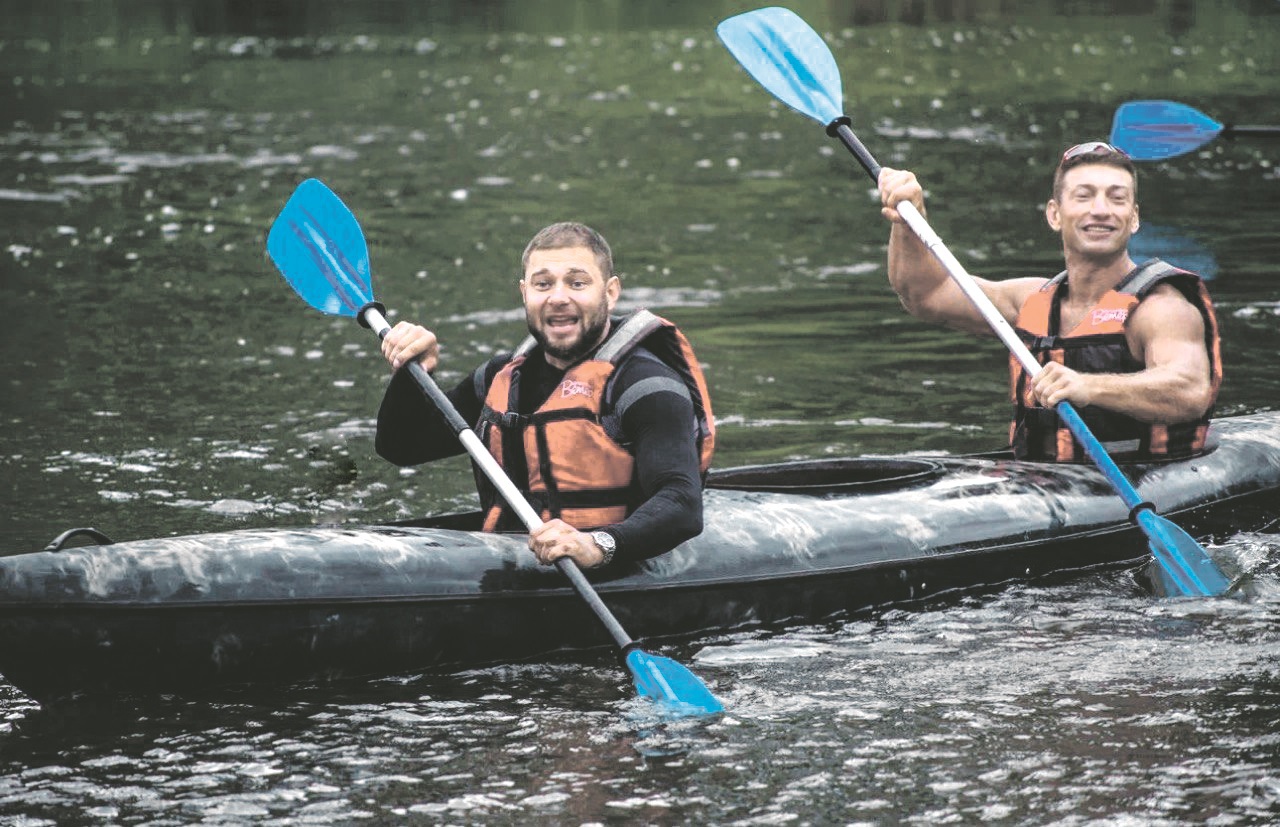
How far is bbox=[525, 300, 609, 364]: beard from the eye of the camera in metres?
4.83

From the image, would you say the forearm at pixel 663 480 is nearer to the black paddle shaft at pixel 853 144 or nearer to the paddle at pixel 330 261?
the paddle at pixel 330 261

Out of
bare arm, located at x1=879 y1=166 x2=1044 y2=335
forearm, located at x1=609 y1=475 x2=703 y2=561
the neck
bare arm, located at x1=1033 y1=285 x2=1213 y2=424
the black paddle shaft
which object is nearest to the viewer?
forearm, located at x1=609 y1=475 x2=703 y2=561

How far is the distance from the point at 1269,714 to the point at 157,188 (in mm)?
12150

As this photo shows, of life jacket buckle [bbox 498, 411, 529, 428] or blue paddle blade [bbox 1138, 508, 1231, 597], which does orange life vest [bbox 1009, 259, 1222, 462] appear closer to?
blue paddle blade [bbox 1138, 508, 1231, 597]

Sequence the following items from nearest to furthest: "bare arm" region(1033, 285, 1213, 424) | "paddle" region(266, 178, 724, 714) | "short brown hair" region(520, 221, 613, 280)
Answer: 1. "short brown hair" region(520, 221, 613, 280)
2. "paddle" region(266, 178, 724, 714)
3. "bare arm" region(1033, 285, 1213, 424)

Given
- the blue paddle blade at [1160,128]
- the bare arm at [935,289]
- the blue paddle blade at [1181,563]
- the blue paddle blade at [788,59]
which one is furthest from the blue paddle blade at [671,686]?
the blue paddle blade at [1160,128]

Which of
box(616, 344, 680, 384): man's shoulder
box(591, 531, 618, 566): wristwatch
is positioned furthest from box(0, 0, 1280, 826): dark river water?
box(616, 344, 680, 384): man's shoulder

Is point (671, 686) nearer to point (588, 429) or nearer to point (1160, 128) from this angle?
point (588, 429)

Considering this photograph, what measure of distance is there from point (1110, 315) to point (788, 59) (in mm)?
1648

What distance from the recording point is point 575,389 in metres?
4.84

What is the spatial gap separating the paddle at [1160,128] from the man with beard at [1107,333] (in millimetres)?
2635

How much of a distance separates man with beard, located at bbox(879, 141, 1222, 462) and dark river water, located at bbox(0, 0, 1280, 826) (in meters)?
0.51

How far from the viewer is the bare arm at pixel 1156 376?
543cm

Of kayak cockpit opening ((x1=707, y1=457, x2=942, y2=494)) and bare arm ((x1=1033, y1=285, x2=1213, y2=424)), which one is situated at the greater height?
bare arm ((x1=1033, y1=285, x2=1213, y2=424))
